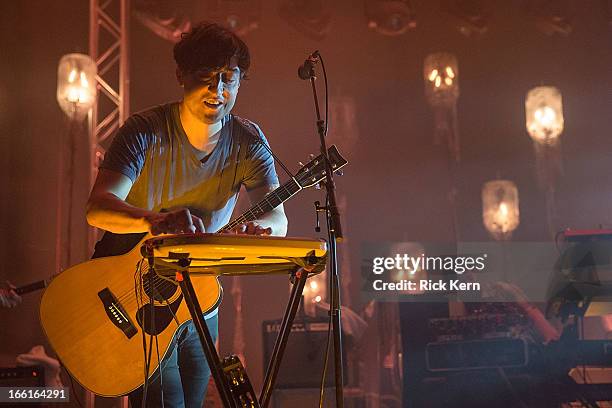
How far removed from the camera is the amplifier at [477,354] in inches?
158

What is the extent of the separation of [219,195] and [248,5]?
1.95 meters

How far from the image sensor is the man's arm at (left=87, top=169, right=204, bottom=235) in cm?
192

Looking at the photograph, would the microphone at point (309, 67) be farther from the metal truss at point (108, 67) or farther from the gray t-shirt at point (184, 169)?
the metal truss at point (108, 67)

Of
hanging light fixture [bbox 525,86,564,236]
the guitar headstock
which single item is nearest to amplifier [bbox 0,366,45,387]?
the guitar headstock

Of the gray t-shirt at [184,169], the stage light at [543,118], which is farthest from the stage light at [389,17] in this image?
the gray t-shirt at [184,169]

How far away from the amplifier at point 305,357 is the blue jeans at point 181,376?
3.86 ft

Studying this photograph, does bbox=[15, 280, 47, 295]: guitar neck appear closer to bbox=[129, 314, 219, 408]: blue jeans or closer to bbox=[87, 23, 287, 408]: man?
bbox=[87, 23, 287, 408]: man

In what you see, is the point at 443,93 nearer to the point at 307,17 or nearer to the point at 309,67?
the point at 307,17

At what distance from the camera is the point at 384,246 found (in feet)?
14.3

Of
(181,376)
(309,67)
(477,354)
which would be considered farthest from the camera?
(477,354)

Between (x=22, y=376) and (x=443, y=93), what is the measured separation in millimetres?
3103

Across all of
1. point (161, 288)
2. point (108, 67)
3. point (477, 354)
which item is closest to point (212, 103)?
point (161, 288)

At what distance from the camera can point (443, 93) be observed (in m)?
4.50

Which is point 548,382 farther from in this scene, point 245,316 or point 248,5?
point 248,5
